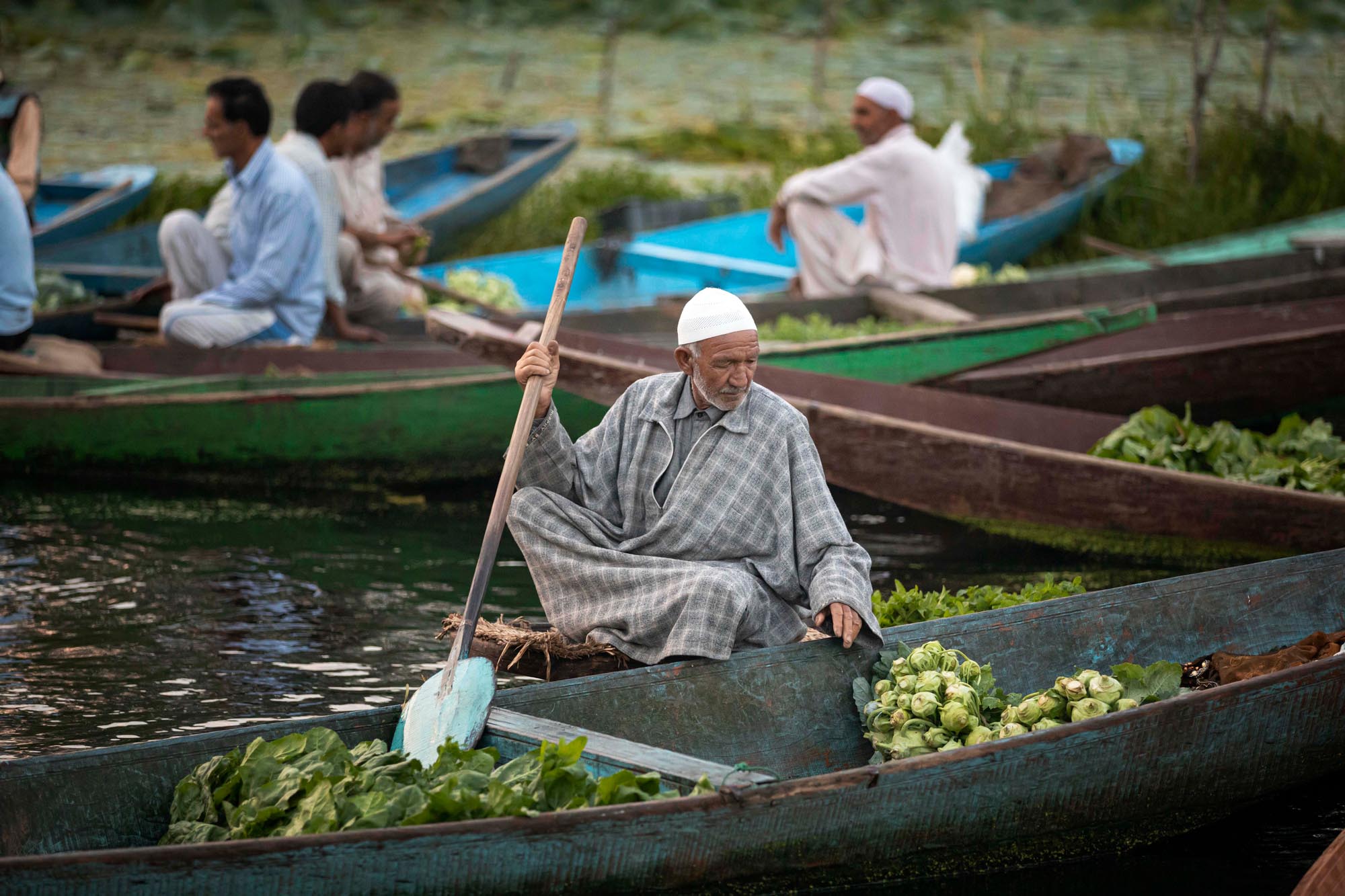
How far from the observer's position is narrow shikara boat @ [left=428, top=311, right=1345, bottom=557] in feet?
14.9

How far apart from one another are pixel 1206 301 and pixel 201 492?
4827 millimetres

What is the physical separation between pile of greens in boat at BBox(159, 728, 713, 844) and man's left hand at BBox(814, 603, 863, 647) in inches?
24.4

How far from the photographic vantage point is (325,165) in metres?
6.37

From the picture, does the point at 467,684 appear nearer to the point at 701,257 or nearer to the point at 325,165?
the point at 325,165

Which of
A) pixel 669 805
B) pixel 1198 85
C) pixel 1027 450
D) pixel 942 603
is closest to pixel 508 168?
pixel 1198 85

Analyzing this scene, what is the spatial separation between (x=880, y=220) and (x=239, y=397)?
11.1ft

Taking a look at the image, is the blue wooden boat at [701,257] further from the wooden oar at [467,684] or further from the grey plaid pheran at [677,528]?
the wooden oar at [467,684]

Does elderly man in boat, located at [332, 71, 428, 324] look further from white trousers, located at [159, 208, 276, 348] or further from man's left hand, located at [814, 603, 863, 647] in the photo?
man's left hand, located at [814, 603, 863, 647]

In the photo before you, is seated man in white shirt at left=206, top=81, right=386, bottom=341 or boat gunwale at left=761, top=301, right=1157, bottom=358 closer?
boat gunwale at left=761, top=301, right=1157, bottom=358

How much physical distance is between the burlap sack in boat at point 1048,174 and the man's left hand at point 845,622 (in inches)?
264

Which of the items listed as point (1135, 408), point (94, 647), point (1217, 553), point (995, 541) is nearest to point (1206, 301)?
point (1135, 408)

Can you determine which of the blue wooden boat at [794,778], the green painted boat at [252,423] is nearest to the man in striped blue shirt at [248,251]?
the green painted boat at [252,423]

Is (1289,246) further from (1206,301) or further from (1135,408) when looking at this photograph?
(1135,408)

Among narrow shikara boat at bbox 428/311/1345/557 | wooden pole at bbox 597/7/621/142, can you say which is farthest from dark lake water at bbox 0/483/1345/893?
wooden pole at bbox 597/7/621/142
